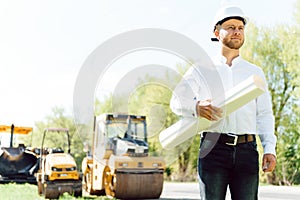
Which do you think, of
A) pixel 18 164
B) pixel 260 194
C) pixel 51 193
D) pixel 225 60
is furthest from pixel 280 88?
pixel 225 60

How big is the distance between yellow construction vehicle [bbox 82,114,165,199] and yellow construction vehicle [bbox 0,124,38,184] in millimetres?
3871

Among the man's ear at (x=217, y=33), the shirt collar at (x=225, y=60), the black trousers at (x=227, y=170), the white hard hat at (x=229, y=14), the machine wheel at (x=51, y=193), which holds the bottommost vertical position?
the machine wheel at (x=51, y=193)

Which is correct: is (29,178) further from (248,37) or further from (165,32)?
(248,37)

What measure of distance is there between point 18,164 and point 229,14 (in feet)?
41.4

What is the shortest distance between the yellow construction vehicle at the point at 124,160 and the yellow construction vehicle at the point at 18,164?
12.7ft

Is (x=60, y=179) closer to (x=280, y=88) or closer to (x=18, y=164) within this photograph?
(x=18, y=164)

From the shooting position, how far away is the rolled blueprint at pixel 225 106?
247 centimetres

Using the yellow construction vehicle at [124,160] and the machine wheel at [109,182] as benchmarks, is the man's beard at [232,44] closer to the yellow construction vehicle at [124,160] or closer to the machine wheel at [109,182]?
the yellow construction vehicle at [124,160]

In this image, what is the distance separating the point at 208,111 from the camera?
256 cm

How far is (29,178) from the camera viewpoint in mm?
14023

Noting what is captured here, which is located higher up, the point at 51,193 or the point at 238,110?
the point at 238,110

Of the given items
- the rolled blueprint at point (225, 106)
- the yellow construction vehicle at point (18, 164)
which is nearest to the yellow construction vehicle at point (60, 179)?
the yellow construction vehicle at point (18, 164)

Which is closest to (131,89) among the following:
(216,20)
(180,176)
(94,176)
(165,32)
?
(165,32)

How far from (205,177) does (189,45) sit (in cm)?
222
